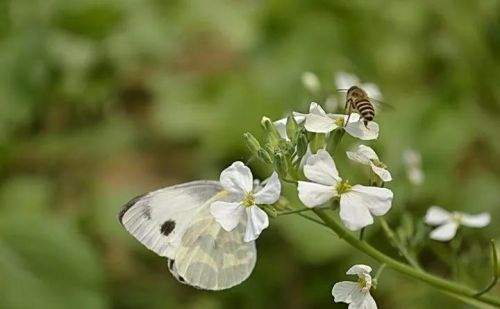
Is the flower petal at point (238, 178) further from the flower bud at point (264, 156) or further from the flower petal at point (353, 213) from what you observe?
the flower petal at point (353, 213)

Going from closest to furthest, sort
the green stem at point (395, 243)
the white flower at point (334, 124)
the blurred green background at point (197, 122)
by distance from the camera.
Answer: the white flower at point (334, 124) → the green stem at point (395, 243) → the blurred green background at point (197, 122)

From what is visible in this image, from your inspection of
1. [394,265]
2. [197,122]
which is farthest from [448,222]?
[197,122]

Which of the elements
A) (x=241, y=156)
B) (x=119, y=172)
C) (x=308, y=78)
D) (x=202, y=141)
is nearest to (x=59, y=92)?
(x=119, y=172)

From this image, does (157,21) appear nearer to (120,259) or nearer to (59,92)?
(59,92)

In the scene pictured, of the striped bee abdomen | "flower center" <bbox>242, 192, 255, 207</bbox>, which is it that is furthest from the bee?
"flower center" <bbox>242, 192, 255, 207</bbox>

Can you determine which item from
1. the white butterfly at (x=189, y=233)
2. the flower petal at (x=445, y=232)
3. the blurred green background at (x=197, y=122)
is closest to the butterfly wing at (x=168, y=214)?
the white butterfly at (x=189, y=233)

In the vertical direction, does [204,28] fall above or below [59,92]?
above

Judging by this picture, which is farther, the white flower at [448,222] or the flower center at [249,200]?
the white flower at [448,222]

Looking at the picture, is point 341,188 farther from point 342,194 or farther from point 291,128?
point 291,128
